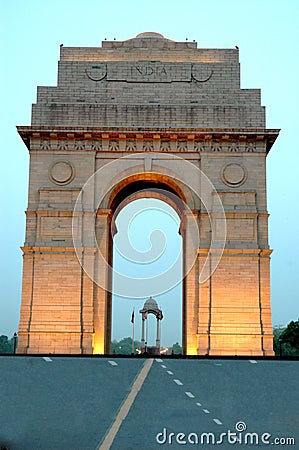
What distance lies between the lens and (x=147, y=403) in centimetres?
2028

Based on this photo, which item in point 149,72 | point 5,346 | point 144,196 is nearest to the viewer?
point 149,72

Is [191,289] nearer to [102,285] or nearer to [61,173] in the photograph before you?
[102,285]

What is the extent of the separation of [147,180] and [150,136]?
10.3 feet

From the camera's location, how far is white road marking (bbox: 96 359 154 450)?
17266mm

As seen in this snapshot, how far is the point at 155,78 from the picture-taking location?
3909 centimetres

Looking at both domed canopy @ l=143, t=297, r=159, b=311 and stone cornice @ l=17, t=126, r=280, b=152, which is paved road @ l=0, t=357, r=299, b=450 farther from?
domed canopy @ l=143, t=297, r=159, b=311

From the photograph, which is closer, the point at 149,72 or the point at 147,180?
the point at 149,72

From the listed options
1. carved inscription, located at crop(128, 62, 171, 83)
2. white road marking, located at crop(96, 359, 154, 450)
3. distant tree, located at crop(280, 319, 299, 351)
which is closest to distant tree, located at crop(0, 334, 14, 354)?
distant tree, located at crop(280, 319, 299, 351)

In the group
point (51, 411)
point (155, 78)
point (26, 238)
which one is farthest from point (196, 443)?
point (155, 78)

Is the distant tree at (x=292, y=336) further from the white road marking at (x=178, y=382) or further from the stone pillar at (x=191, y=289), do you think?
the white road marking at (x=178, y=382)

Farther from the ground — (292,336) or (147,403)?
(292,336)

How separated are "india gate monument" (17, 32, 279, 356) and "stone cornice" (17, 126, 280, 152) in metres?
0.05

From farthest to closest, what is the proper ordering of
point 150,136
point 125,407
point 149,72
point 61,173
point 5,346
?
point 5,346 < point 149,72 < point 150,136 < point 61,173 < point 125,407

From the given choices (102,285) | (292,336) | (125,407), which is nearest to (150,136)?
(102,285)
